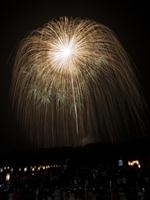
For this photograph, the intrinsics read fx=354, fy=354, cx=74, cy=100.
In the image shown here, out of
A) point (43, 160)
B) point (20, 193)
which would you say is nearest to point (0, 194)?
point (20, 193)

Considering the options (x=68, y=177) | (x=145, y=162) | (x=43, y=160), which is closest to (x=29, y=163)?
(x=43, y=160)

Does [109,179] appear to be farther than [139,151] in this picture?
No

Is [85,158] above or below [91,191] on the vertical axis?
above

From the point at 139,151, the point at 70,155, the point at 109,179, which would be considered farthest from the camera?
the point at 70,155

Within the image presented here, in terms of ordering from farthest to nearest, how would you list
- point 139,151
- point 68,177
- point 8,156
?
point 8,156 < point 139,151 < point 68,177

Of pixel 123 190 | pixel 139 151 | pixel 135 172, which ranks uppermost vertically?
pixel 139 151

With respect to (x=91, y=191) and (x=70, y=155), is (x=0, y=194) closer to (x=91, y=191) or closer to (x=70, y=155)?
(x=91, y=191)

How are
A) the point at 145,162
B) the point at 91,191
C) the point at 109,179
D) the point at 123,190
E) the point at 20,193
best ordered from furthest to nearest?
the point at 145,162 → the point at 109,179 → the point at 20,193 → the point at 91,191 → the point at 123,190

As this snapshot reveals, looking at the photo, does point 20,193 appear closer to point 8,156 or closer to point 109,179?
point 109,179

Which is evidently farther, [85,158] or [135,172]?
[85,158]
